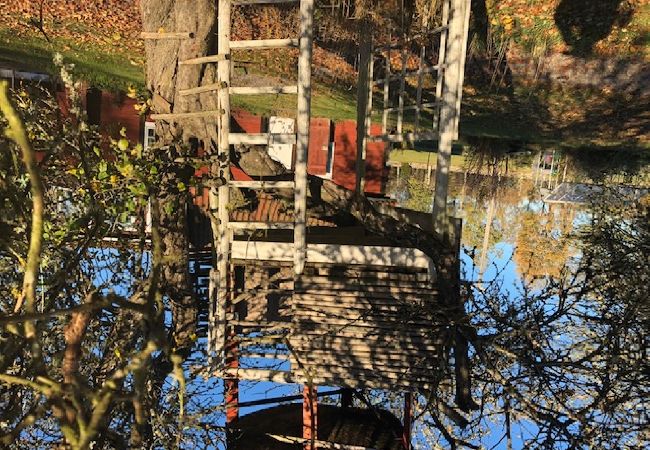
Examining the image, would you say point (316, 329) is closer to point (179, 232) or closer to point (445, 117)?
point (179, 232)

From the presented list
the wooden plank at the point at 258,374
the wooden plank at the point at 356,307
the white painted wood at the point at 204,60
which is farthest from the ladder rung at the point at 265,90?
the wooden plank at the point at 258,374

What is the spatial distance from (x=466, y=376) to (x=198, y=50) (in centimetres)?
462

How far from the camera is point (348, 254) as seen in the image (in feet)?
17.2

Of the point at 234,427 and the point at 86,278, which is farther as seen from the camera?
the point at 234,427

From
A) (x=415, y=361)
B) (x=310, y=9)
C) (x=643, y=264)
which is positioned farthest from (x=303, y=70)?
(x=643, y=264)

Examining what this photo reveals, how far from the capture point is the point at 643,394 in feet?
20.3

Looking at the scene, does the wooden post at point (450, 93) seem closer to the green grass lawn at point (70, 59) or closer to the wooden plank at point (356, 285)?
the wooden plank at point (356, 285)

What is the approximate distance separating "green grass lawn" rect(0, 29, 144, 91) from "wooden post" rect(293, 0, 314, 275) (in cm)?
942

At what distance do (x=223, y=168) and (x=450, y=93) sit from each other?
2.48 meters

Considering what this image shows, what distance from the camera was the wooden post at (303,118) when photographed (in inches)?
182

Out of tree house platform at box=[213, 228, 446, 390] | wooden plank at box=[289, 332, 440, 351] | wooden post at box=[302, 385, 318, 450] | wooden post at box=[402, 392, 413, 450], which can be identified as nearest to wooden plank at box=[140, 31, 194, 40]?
tree house platform at box=[213, 228, 446, 390]

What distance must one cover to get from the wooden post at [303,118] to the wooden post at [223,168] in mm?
762

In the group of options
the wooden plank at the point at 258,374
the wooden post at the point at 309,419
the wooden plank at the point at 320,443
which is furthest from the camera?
the wooden plank at the point at 320,443

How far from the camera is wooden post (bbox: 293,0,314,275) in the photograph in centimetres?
461
